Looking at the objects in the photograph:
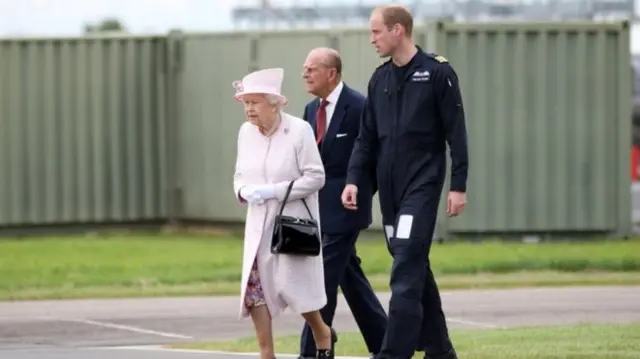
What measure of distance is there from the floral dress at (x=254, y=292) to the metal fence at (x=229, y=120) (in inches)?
443

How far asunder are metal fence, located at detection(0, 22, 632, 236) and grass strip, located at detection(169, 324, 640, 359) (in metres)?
8.74

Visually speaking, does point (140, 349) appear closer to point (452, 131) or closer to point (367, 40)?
point (452, 131)

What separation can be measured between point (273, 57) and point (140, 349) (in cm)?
1069

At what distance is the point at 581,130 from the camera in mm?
21453

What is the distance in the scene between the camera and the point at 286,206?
10148 mm

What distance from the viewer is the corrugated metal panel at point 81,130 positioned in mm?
22391

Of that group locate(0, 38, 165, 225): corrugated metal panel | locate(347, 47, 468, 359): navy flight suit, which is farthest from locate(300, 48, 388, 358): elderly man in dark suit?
locate(0, 38, 165, 225): corrugated metal panel

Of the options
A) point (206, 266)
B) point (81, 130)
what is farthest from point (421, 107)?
point (81, 130)

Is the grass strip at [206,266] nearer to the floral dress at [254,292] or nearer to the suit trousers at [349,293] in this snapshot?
the suit trousers at [349,293]

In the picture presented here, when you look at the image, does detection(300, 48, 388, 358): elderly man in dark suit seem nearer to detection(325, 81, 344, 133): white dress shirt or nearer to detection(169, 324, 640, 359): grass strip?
detection(325, 81, 344, 133): white dress shirt

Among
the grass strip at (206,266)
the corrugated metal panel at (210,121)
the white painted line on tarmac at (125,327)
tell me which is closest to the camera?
the white painted line on tarmac at (125,327)

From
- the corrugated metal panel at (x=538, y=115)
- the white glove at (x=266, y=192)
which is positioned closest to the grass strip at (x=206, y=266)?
the corrugated metal panel at (x=538, y=115)

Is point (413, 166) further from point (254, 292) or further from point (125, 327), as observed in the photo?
point (125, 327)

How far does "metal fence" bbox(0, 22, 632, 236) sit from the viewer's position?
70.0 feet
